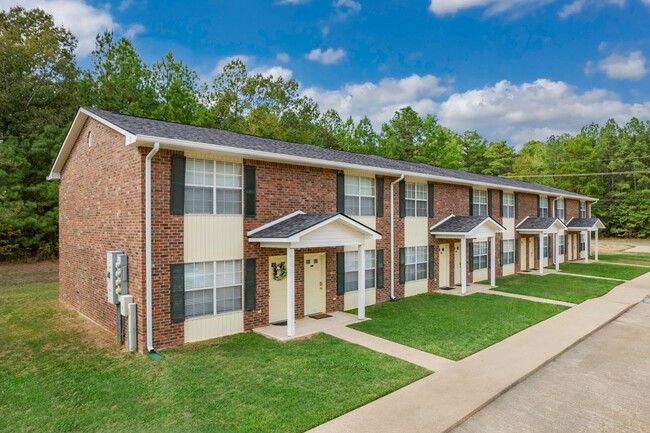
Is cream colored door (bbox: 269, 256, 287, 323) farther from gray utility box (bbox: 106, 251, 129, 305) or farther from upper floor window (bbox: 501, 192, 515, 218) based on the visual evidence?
upper floor window (bbox: 501, 192, 515, 218)

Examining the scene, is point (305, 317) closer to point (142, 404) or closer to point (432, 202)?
point (142, 404)

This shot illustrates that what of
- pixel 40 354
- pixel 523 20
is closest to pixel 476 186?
pixel 523 20

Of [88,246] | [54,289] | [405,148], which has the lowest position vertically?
[54,289]

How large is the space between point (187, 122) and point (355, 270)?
2408 cm

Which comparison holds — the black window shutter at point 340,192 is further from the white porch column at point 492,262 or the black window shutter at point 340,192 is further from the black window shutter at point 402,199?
the white porch column at point 492,262

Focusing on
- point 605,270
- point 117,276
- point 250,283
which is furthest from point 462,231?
point 605,270

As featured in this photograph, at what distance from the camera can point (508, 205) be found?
21234 mm

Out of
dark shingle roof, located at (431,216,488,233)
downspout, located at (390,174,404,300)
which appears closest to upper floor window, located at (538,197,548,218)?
dark shingle roof, located at (431,216,488,233)

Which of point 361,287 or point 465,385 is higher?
point 361,287

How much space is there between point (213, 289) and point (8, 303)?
950 cm

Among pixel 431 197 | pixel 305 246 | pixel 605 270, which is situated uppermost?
pixel 431 197

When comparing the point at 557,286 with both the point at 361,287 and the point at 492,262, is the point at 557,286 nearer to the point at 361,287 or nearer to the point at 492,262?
the point at 492,262

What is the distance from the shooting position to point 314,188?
39.2 ft

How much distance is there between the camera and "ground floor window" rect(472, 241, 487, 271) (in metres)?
18.0
